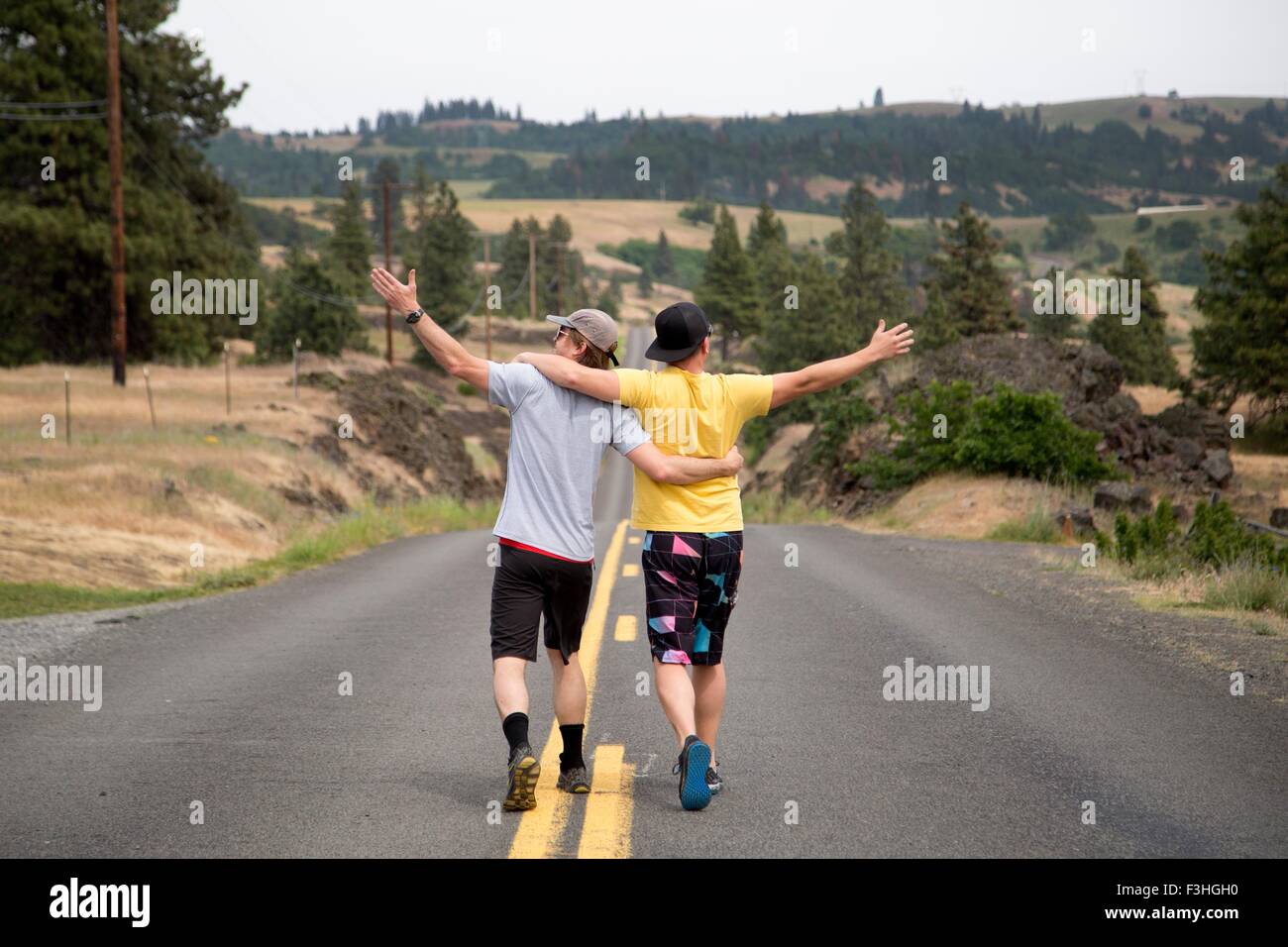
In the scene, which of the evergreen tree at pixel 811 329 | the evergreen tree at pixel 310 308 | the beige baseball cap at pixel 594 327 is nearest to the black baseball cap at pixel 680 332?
the beige baseball cap at pixel 594 327

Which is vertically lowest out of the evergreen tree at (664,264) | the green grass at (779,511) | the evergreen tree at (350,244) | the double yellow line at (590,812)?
the green grass at (779,511)

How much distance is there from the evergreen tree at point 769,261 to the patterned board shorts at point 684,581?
7144cm

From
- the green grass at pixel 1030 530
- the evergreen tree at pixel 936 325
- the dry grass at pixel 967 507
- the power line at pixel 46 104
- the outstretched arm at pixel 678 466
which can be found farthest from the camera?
the evergreen tree at pixel 936 325

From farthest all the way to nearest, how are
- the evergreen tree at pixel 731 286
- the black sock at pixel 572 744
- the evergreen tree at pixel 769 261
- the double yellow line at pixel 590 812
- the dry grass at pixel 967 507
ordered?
the evergreen tree at pixel 731 286
the evergreen tree at pixel 769 261
the dry grass at pixel 967 507
the black sock at pixel 572 744
the double yellow line at pixel 590 812

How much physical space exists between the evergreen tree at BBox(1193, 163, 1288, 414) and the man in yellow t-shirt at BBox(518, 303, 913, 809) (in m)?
50.9

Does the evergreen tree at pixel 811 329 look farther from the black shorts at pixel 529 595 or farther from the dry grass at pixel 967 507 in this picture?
the black shorts at pixel 529 595

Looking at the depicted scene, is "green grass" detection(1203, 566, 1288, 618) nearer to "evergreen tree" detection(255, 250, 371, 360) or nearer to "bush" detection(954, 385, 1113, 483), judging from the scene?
"bush" detection(954, 385, 1113, 483)

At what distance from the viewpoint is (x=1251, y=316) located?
52500 mm

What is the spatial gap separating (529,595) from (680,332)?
4.70ft

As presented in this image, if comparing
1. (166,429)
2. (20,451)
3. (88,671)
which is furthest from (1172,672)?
(166,429)

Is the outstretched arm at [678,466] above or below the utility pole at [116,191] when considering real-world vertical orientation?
below

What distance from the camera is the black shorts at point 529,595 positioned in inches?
230

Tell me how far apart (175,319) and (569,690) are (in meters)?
47.6

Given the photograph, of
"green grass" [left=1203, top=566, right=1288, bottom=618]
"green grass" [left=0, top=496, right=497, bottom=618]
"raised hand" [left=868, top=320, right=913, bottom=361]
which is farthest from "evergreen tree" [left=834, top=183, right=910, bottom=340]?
"raised hand" [left=868, top=320, right=913, bottom=361]
